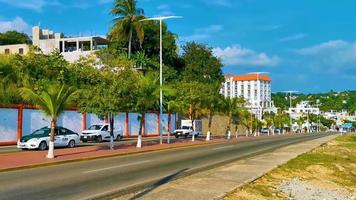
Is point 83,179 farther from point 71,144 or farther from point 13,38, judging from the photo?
point 13,38

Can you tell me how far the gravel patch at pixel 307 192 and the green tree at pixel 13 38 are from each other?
111 m

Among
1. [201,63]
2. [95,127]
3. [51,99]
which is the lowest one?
[95,127]

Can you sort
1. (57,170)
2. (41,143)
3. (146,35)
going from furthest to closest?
(146,35) < (41,143) < (57,170)

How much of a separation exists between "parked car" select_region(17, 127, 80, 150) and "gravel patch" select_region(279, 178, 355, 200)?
18.3 meters

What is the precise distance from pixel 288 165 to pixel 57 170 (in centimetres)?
1004

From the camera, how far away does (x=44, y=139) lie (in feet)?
104

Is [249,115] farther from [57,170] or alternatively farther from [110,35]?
[57,170]

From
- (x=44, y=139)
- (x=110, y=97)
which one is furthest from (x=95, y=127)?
(x=110, y=97)

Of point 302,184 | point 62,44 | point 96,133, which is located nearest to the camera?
point 302,184

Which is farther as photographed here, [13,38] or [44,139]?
[13,38]

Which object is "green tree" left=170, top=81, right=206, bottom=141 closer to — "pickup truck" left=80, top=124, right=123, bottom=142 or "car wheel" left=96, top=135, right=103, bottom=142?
"pickup truck" left=80, top=124, right=123, bottom=142

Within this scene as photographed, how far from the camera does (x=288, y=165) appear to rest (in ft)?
74.3

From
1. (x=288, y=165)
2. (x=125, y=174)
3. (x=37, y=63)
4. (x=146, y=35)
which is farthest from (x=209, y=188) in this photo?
(x=146, y=35)

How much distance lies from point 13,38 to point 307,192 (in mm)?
114482
